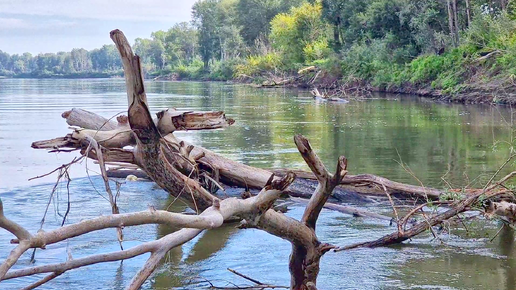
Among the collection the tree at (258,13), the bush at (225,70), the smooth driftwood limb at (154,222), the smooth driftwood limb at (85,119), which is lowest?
the smooth driftwood limb at (154,222)

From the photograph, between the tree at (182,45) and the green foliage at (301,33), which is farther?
the tree at (182,45)

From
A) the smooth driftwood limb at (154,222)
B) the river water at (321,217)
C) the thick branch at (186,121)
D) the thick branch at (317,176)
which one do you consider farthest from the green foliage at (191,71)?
the smooth driftwood limb at (154,222)

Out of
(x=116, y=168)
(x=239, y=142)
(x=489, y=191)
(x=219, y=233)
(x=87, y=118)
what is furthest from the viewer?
(x=239, y=142)

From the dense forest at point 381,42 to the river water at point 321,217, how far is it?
12.3 ft

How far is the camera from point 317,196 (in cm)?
543

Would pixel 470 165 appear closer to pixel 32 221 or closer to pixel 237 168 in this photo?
pixel 237 168

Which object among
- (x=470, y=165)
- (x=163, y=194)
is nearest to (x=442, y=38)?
(x=470, y=165)

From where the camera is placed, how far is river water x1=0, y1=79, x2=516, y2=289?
23.2 feet

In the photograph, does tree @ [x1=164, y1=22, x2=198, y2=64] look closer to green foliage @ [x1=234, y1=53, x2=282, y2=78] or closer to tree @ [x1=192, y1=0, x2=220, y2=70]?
tree @ [x1=192, y1=0, x2=220, y2=70]

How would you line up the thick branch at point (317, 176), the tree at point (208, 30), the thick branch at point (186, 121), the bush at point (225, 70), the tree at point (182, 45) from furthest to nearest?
the tree at point (182, 45)
the tree at point (208, 30)
the bush at point (225, 70)
the thick branch at point (186, 121)
the thick branch at point (317, 176)

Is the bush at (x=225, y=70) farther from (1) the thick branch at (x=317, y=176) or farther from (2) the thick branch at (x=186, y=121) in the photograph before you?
(1) the thick branch at (x=317, y=176)

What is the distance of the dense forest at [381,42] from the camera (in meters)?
33.0

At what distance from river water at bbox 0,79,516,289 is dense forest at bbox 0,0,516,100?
12.3 ft

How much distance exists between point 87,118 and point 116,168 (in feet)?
15.1
